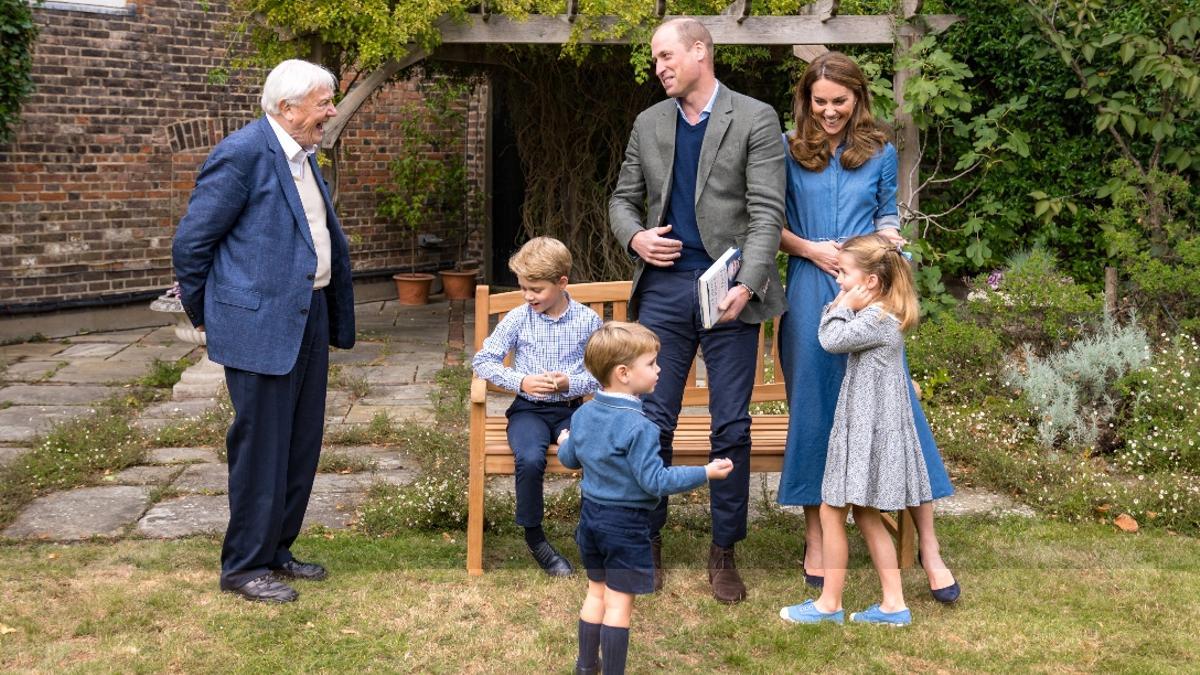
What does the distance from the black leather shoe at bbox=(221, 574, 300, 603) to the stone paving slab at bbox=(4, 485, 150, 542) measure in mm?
1135

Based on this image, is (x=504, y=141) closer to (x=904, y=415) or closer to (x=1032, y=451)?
(x=1032, y=451)

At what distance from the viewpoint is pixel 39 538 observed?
17.1 ft

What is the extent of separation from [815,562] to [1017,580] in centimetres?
71

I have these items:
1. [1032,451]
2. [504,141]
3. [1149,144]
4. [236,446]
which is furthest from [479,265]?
[236,446]

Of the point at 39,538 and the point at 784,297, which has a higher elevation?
the point at 784,297

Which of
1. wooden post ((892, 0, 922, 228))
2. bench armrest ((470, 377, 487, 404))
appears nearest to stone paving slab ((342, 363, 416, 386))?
wooden post ((892, 0, 922, 228))

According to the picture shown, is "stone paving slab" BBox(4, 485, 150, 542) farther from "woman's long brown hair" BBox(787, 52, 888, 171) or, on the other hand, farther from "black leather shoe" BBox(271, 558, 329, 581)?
"woman's long brown hair" BBox(787, 52, 888, 171)

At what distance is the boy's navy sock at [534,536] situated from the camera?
4.72 m

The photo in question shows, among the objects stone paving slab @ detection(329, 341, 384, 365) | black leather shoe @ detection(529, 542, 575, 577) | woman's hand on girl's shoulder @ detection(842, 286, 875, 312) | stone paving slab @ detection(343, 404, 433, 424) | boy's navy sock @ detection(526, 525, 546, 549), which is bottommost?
stone paving slab @ detection(329, 341, 384, 365)

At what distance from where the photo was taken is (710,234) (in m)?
4.43

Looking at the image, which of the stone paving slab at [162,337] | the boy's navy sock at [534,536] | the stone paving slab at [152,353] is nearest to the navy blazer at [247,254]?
the boy's navy sock at [534,536]

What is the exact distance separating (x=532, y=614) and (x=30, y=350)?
7.16 metres

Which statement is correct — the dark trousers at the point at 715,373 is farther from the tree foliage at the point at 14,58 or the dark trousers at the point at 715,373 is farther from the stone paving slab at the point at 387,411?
the tree foliage at the point at 14,58

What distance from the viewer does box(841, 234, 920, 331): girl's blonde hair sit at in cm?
421
